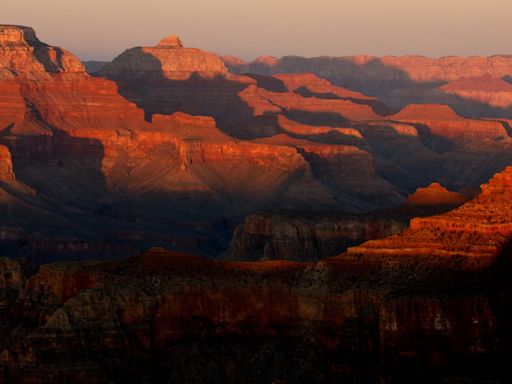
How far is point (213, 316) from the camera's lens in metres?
64.6

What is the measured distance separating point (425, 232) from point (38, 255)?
78.1 m

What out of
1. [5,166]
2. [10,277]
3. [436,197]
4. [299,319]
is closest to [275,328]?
[299,319]

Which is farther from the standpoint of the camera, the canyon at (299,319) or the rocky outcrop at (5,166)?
the rocky outcrop at (5,166)

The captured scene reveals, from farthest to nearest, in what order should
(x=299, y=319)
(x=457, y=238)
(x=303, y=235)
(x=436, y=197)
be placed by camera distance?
(x=303, y=235), (x=436, y=197), (x=457, y=238), (x=299, y=319)

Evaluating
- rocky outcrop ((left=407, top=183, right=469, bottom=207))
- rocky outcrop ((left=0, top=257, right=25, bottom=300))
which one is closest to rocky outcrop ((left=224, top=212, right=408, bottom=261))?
rocky outcrop ((left=407, top=183, right=469, bottom=207))

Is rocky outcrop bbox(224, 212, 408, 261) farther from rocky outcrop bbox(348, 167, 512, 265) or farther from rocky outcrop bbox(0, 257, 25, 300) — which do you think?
rocky outcrop bbox(348, 167, 512, 265)

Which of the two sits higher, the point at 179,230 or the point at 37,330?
the point at 37,330

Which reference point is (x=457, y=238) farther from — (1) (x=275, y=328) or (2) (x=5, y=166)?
(2) (x=5, y=166)

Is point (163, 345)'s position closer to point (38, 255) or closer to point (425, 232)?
point (425, 232)

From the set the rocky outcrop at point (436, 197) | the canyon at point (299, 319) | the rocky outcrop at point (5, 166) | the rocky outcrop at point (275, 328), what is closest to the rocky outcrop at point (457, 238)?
the canyon at point (299, 319)

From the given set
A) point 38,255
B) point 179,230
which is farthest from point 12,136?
point 38,255

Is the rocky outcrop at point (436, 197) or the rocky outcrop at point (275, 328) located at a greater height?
the rocky outcrop at point (275, 328)

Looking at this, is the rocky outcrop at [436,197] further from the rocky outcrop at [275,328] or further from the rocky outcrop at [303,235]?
the rocky outcrop at [275,328]

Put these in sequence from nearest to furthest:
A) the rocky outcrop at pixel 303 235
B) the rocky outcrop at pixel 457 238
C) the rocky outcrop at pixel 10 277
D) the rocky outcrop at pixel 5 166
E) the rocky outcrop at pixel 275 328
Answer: the rocky outcrop at pixel 275 328 < the rocky outcrop at pixel 457 238 < the rocky outcrop at pixel 10 277 < the rocky outcrop at pixel 303 235 < the rocky outcrop at pixel 5 166
